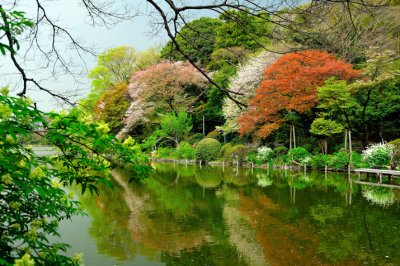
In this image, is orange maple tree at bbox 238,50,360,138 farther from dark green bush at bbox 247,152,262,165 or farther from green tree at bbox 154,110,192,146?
green tree at bbox 154,110,192,146

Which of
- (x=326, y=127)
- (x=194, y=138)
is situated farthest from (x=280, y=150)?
(x=194, y=138)

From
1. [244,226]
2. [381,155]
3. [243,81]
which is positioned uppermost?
[243,81]

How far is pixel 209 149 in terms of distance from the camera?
23.2 metres

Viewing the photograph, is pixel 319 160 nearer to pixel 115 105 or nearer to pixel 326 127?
pixel 326 127

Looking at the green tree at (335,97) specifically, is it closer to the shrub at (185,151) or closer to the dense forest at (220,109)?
the dense forest at (220,109)

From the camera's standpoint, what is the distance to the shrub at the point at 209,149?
75.8 ft

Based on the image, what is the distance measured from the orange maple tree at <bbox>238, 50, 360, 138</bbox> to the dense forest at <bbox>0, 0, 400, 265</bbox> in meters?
0.06

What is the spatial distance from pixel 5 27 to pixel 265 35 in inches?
68.7

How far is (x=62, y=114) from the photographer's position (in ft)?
6.49

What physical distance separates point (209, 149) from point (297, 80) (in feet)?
26.8

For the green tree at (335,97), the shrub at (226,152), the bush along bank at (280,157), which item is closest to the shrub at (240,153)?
the bush along bank at (280,157)

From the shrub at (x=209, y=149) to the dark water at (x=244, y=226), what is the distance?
10.4m

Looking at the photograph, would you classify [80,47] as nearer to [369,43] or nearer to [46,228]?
[46,228]

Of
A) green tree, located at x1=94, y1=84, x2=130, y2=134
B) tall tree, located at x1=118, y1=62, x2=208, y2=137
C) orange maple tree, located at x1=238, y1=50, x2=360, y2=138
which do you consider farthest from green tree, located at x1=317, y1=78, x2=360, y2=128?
green tree, located at x1=94, y1=84, x2=130, y2=134
